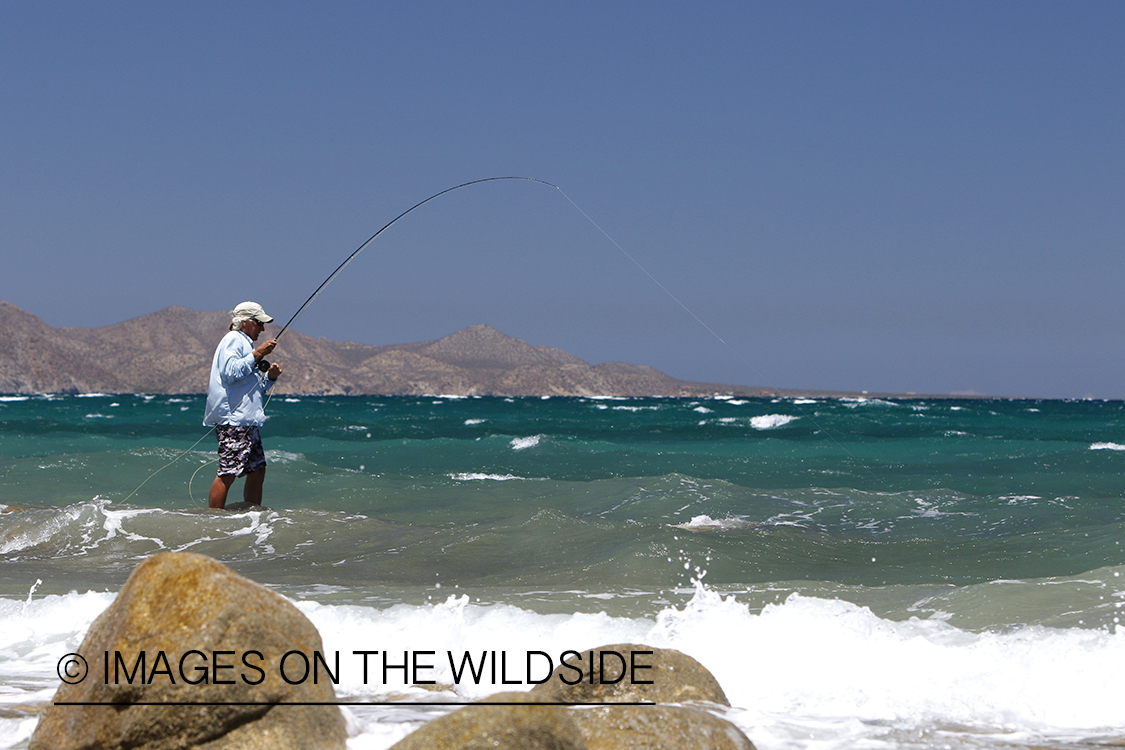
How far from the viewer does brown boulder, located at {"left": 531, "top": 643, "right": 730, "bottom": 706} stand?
3168 millimetres

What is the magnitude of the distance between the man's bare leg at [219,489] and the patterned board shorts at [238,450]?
0.26ft

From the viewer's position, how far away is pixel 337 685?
3840mm

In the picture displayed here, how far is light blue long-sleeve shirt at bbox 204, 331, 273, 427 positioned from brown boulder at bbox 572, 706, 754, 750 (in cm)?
506

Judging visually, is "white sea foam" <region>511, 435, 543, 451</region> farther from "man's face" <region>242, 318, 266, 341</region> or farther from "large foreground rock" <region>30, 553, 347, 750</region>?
"large foreground rock" <region>30, 553, 347, 750</region>

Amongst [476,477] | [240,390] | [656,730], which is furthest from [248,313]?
[476,477]

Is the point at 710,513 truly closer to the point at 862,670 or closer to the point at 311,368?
the point at 862,670

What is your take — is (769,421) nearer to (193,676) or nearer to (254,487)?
(254,487)

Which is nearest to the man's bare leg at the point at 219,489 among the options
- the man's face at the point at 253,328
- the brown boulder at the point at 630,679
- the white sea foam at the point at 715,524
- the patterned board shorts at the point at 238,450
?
the patterned board shorts at the point at 238,450

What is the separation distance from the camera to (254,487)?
7918 mm

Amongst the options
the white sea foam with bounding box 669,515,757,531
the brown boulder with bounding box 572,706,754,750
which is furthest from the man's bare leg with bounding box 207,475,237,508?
the brown boulder with bounding box 572,706,754,750

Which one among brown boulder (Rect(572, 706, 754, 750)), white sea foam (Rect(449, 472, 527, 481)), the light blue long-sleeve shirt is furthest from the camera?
white sea foam (Rect(449, 472, 527, 481))

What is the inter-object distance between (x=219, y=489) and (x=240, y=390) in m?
1.01

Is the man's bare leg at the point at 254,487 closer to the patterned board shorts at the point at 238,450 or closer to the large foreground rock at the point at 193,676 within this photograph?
the patterned board shorts at the point at 238,450

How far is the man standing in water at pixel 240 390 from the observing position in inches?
279
